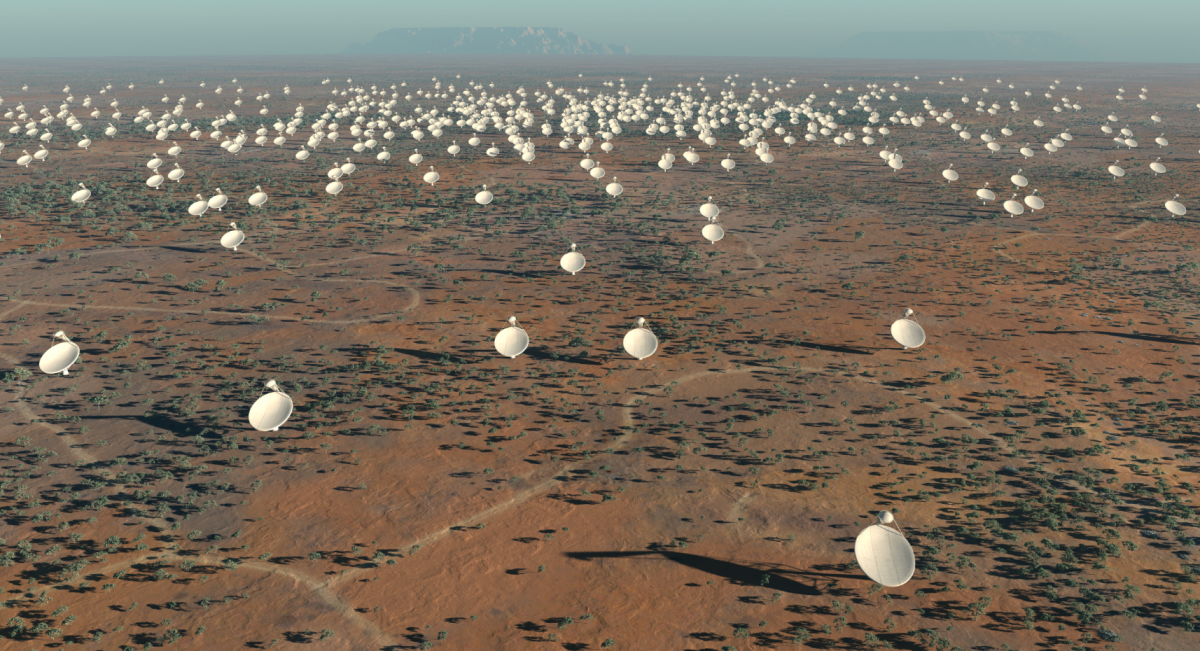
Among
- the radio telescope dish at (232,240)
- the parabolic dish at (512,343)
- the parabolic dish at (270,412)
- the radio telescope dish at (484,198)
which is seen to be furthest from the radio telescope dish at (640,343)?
the radio telescope dish at (484,198)

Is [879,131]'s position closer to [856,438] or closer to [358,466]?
[856,438]

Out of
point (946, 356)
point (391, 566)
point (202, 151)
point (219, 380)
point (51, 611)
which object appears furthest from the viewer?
point (202, 151)

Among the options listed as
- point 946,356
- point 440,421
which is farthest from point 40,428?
point 946,356

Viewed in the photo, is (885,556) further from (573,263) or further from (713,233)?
(713,233)

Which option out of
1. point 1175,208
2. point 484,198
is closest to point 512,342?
point 484,198

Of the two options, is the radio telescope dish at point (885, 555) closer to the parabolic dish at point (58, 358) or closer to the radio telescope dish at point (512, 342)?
the radio telescope dish at point (512, 342)
